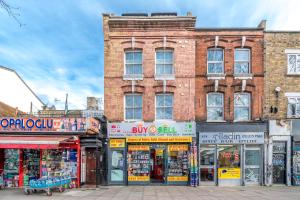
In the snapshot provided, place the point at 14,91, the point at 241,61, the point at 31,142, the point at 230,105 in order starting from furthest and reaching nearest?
1. the point at 14,91
2. the point at 241,61
3. the point at 230,105
4. the point at 31,142

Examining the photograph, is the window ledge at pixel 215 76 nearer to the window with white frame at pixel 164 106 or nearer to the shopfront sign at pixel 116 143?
the window with white frame at pixel 164 106

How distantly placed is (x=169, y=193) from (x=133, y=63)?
28.0ft

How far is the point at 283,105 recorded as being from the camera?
19531mm

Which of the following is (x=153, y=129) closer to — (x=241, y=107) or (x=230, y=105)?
(x=230, y=105)

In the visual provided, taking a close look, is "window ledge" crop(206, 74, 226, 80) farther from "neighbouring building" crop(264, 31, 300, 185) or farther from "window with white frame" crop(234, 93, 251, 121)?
"neighbouring building" crop(264, 31, 300, 185)

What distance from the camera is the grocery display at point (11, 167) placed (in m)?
18.4

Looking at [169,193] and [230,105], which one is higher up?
[230,105]

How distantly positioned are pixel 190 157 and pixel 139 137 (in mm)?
3389

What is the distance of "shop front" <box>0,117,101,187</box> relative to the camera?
707 inches

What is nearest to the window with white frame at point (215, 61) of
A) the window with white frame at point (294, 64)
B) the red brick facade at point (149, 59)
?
the red brick facade at point (149, 59)

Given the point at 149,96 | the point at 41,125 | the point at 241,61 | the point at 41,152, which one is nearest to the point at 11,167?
the point at 41,152

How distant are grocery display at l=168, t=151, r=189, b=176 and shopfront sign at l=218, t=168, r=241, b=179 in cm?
213

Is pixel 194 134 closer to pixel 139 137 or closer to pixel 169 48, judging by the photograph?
pixel 139 137

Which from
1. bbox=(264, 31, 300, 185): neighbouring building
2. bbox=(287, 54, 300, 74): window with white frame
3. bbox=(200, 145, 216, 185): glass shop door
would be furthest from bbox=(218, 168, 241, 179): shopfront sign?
bbox=(287, 54, 300, 74): window with white frame
